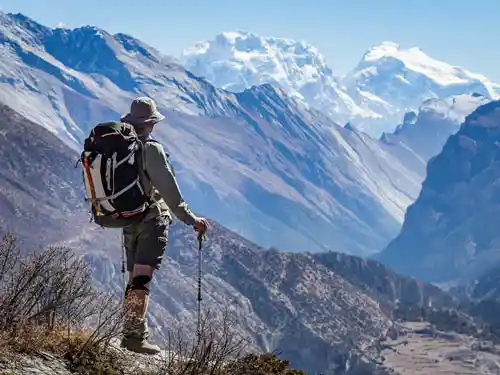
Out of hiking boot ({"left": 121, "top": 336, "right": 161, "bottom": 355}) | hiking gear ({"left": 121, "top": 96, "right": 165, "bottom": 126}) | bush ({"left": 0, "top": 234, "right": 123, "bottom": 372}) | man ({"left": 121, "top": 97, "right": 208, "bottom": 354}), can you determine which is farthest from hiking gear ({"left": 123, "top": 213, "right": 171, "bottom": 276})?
hiking gear ({"left": 121, "top": 96, "right": 165, "bottom": 126})

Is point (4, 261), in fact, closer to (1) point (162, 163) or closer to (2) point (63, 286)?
(2) point (63, 286)

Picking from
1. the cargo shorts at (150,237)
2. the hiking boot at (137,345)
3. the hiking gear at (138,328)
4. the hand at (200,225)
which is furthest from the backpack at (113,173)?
the hiking boot at (137,345)

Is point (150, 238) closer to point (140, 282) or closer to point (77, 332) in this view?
point (140, 282)

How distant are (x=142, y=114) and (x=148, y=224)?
4.36ft

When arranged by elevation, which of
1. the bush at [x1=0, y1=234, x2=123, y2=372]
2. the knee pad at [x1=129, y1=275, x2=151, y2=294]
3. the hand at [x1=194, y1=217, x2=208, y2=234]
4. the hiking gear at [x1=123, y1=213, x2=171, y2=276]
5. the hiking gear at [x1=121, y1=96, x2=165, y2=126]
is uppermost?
the hiking gear at [x1=121, y1=96, x2=165, y2=126]

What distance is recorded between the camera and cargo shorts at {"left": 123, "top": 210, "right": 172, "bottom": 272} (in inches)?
383

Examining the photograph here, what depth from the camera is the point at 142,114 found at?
981cm

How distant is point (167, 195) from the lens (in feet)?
30.9

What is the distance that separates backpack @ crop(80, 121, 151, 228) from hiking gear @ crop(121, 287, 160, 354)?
2.98 feet

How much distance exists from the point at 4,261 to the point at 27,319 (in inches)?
30.6

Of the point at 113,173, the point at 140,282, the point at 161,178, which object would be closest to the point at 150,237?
the point at 140,282

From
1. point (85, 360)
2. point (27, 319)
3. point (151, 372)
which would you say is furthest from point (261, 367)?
point (27, 319)

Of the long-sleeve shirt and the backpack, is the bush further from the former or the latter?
the long-sleeve shirt

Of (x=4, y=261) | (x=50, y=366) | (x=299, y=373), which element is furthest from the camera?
(x=299, y=373)
